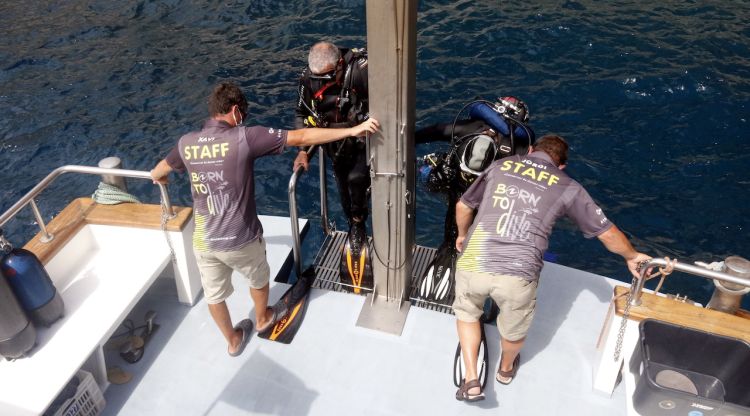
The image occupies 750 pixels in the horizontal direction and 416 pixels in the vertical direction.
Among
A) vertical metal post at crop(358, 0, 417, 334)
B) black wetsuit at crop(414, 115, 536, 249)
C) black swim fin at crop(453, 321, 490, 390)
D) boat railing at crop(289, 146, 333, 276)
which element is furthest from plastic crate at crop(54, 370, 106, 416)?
black wetsuit at crop(414, 115, 536, 249)

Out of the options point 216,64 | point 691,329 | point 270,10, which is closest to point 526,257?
point 691,329

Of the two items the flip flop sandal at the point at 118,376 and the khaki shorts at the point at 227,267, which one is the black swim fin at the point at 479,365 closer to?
the khaki shorts at the point at 227,267

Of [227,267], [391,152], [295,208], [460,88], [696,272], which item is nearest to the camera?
[696,272]

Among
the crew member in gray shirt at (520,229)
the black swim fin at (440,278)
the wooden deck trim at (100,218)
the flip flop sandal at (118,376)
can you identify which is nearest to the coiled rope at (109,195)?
the wooden deck trim at (100,218)

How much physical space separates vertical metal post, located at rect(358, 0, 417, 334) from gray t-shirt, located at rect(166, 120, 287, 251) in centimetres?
70

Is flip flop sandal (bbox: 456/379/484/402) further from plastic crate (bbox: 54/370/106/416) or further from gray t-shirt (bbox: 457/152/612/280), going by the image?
plastic crate (bbox: 54/370/106/416)

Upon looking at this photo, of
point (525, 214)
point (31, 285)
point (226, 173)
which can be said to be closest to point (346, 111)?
point (226, 173)

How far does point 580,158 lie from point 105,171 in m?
6.37

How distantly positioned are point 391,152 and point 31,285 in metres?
2.66

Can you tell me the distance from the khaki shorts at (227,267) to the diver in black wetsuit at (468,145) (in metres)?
1.44

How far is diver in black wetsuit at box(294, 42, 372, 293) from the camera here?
4.49 meters

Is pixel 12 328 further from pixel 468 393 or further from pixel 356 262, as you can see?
pixel 468 393

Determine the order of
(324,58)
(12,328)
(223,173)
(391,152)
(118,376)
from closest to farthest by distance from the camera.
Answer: (223,173), (12,328), (391,152), (118,376), (324,58)

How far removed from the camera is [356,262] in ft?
16.5
